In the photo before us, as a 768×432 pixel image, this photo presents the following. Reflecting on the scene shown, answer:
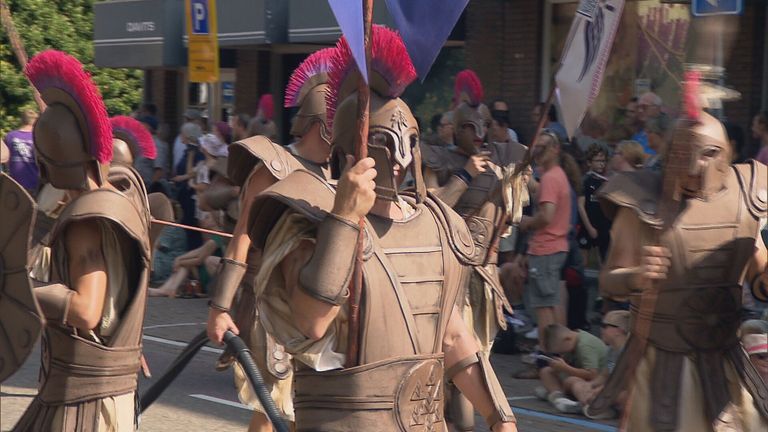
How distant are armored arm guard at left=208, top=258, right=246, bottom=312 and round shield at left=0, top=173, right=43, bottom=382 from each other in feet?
6.32

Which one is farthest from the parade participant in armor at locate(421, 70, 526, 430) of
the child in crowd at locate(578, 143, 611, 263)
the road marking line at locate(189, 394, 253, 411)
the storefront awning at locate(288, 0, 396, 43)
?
the storefront awning at locate(288, 0, 396, 43)

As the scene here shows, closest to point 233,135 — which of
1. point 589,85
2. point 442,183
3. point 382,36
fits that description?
point 442,183

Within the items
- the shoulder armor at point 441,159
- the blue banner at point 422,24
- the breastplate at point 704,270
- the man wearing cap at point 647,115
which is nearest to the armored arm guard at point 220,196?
the shoulder armor at point 441,159

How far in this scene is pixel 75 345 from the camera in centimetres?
444

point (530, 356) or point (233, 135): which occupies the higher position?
point (233, 135)

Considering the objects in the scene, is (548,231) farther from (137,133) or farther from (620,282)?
(620,282)

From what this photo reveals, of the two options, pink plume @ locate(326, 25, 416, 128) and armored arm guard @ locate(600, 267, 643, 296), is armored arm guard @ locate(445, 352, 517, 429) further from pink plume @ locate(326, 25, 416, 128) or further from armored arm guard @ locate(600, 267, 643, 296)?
armored arm guard @ locate(600, 267, 643, 296)

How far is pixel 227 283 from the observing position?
5605 mm

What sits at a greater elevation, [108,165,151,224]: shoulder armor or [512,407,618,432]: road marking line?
[108,165,151,224]: shoulder armor

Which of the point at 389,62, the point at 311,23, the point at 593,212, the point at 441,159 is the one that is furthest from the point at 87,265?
the point at 311,23

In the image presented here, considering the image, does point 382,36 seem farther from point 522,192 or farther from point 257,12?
point 257,12

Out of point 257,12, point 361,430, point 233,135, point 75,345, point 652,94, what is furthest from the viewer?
point 257,12

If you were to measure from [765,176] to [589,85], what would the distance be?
0.83 m

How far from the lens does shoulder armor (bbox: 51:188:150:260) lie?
14.2ft
